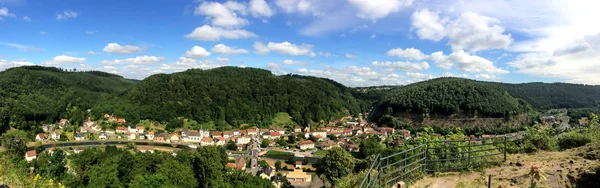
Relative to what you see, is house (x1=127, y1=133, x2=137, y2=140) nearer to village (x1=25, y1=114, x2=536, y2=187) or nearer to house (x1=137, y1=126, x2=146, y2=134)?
village (x1=25, y1=114, x2=536, y2=187)

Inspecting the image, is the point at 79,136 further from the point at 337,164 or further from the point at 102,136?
the point at 337,164

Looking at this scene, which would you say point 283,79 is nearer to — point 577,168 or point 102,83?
point 102,83

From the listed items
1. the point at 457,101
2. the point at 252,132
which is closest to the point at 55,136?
the point at 252,132

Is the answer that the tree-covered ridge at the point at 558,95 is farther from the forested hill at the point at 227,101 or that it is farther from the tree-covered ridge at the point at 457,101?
the forested hill at the point at 227,101

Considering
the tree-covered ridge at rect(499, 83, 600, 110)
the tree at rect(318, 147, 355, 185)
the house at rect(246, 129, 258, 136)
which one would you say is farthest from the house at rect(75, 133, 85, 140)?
the tree-covered ridge at rect(499, 83, 600, 110)

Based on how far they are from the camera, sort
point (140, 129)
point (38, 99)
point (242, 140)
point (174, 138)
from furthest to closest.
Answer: point (38, 99), point (140, 129), point (174, 138), point (242, 140)

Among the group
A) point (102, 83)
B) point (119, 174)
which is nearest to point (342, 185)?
point (119, 174)

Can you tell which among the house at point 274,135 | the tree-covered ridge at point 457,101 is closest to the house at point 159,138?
the house at point 274,135
